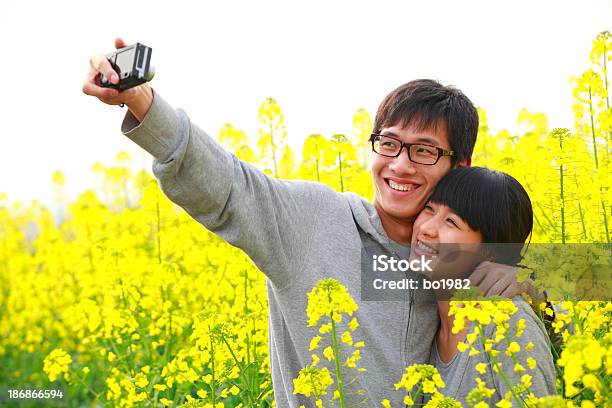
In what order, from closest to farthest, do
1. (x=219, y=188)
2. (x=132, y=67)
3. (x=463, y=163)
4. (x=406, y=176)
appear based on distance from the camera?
(x=132, y=67) < (x=219, y=188) < (x=406, y=176) < (x=463, y=163)

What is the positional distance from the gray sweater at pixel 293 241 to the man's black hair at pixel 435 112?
0.32 metres

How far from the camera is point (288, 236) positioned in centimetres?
236

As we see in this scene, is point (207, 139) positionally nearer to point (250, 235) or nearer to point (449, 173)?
point (250, 235)

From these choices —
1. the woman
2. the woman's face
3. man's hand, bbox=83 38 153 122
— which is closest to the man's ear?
the woman

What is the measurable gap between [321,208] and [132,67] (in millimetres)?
877

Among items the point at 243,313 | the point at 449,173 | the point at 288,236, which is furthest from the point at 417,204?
the point at 243,313

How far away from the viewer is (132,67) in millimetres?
1820

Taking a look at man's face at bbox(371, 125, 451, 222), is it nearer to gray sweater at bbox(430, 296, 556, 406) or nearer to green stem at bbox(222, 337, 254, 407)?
gray sweater at bbox(430, 296, 556, 406)

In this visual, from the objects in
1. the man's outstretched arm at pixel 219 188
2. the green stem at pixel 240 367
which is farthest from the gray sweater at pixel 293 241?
the green stem at pixel 240 367

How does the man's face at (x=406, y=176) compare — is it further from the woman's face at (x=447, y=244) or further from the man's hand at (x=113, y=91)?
the man's hand at (x=113, y=91)

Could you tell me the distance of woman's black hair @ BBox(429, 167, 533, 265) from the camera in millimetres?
2467

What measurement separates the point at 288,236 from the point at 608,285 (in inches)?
36.7

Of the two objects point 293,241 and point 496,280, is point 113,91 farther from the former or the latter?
point 496,280

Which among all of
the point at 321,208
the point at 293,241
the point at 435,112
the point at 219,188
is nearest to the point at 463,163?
the point at 435,112
